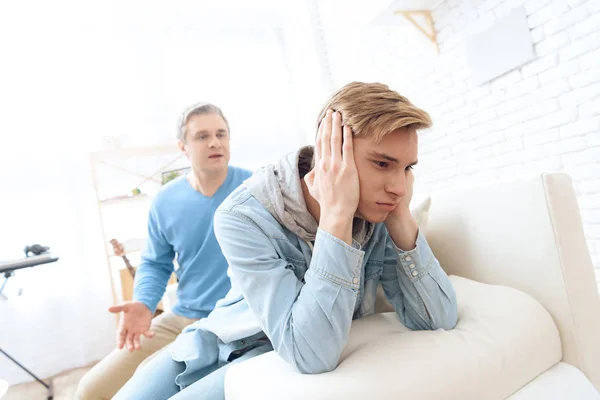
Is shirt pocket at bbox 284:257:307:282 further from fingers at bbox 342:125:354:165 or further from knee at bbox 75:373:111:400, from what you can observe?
knee at bbox 75:373:111:400

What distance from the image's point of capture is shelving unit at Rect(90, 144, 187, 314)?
2.71 metres

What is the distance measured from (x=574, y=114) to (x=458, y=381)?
1.38 meters

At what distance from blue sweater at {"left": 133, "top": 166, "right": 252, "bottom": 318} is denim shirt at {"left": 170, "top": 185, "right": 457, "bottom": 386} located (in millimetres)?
458

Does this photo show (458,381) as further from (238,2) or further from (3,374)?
(238,2)

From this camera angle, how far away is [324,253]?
2.33 feet

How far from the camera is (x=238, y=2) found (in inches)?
124

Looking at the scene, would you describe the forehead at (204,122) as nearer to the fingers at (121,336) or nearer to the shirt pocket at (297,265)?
the fingers at (121,336)

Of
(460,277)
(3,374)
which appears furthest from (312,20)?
(3,374)

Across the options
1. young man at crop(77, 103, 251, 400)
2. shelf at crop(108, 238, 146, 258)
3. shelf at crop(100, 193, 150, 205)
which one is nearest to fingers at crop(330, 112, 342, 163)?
young man at crop(77, 103, 251, 400)

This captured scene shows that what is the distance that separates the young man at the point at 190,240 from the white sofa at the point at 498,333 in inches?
30.7

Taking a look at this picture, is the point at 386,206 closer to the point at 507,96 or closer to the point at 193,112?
the point at 193,112

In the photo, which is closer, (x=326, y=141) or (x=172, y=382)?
(x=326, y=141)

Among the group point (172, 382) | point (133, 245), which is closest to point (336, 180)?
point (172, 382)

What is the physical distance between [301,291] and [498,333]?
1.32 feet
